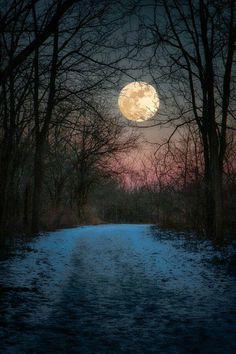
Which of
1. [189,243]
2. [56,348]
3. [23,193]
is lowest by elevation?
[56,348]

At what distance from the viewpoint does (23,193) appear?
1162 inches

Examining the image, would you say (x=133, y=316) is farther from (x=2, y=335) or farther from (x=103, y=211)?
(x=103, y=211)

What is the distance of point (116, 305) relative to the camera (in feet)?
25.4

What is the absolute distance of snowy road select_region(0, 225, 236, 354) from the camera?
5.59 m

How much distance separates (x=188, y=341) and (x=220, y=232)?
1041cm

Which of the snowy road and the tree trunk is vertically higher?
the tree trunk

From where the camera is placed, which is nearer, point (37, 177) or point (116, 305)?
point (116, 305)

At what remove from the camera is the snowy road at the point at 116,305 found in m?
5.59

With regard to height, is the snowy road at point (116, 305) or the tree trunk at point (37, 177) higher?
the tree trunk at point (37, 177)

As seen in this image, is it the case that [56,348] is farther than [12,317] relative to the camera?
No

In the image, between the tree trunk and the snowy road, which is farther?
the tree trunk

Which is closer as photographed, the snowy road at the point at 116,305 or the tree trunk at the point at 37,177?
the snowy road at the point at 116,305

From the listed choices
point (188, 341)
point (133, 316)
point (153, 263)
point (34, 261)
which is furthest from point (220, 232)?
point (188, 341)

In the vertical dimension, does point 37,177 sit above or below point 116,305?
above
